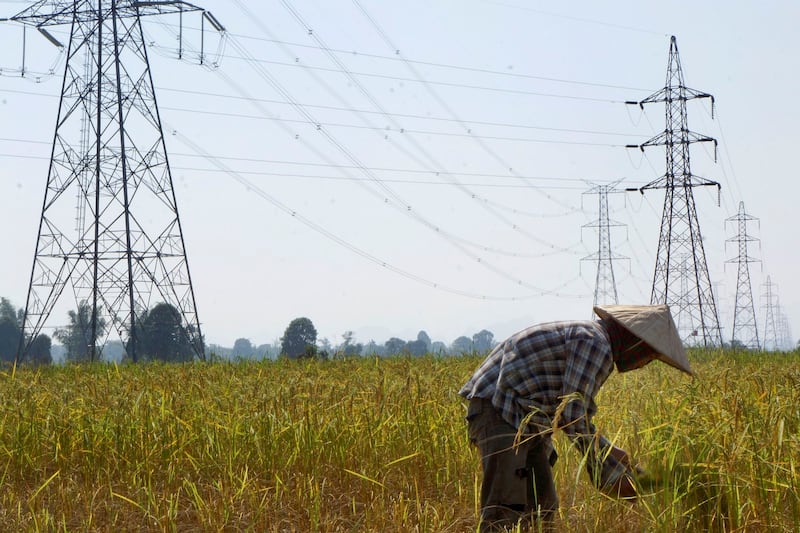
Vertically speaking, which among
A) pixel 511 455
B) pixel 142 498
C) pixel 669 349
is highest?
pixel 669 349

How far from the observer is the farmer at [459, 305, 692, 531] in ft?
13.2

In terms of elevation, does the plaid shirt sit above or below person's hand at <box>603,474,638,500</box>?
above

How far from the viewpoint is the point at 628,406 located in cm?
612

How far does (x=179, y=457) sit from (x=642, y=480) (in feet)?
11.8

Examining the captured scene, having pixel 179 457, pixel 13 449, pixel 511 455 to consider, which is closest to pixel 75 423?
pixel 13 449

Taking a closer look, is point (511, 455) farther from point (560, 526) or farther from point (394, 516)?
point (394, 516)

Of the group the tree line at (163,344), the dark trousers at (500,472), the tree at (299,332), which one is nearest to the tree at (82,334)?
the tree line at (163,344)

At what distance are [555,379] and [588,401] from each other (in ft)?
0.98

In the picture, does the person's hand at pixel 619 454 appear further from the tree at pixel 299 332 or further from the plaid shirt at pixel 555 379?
the tree at pixel 299 332

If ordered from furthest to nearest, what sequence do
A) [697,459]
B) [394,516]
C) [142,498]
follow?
[142,498], [394,516], [697,459]

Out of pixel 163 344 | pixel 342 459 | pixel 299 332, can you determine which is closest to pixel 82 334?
pixel 163 344

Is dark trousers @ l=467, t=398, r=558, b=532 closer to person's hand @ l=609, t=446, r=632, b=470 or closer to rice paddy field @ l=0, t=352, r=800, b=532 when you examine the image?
rice paddy field @ l=0, t=352, r=800, b=532

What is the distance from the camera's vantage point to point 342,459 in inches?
242

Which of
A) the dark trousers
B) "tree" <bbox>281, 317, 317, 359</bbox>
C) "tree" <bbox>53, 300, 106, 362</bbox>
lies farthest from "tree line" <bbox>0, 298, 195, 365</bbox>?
"tree" <bbox>281, 317, 317, 359</bbox>
